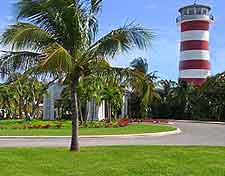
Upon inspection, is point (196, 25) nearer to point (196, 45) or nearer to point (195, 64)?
point (196, 45)

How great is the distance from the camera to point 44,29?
15.1 meters

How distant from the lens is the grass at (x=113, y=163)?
11188 millimetres

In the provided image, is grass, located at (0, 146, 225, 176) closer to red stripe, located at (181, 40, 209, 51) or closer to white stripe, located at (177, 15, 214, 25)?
red stripe, located at (181, 40, 209, 51)

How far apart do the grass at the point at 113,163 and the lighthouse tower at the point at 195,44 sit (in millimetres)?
46309

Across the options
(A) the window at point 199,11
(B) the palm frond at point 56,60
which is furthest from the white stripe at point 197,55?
(B) the palm frond at point 56,60

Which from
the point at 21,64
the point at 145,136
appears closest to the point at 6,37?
the point at 21,64

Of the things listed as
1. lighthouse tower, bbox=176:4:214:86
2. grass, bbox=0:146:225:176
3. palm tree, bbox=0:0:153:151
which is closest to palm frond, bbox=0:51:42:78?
palm tree, bbox=0:0:153:151

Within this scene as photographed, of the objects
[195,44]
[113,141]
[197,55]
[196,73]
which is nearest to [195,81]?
[196,73]

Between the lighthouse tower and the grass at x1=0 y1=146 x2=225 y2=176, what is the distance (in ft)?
152

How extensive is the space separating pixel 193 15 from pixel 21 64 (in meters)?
50.1

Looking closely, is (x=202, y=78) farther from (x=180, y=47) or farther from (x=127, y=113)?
(x=127, y=113)

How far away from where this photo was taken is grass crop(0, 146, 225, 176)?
11.2 m

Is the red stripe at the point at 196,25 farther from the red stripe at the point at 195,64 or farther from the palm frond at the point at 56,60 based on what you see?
the palm frond at the point at 56,60

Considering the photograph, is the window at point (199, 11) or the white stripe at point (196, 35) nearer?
the white stripe at point (196, 35)
